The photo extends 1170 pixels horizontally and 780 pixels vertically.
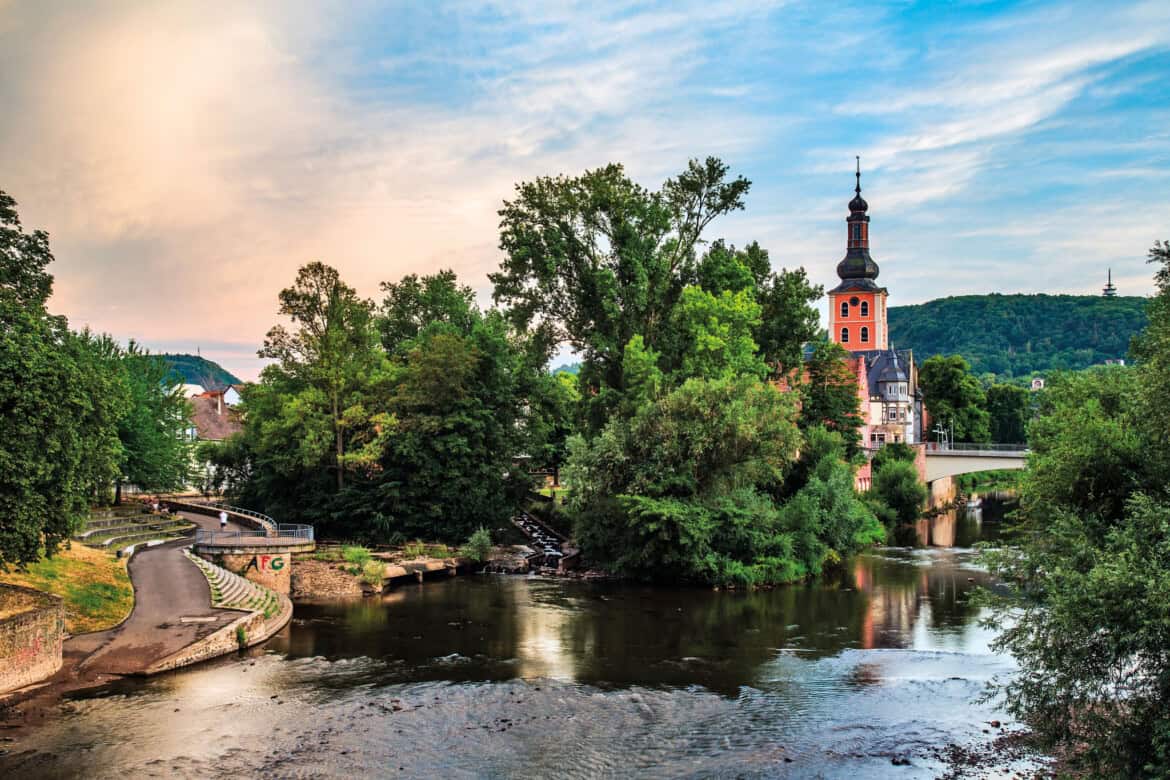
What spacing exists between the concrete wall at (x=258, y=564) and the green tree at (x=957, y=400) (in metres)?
74.7

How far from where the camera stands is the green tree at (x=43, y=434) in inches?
824

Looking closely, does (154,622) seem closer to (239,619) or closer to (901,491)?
(239,619)

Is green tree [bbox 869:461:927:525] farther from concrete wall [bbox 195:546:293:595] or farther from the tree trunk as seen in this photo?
concrete wall [bbox 195:546:293:595]

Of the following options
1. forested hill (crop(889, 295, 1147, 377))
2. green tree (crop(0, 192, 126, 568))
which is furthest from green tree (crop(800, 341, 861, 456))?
forested hill (crop(889, 295, 1147, 377))

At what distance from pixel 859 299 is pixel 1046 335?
369 ft

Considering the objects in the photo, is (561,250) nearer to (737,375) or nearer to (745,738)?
(737,375)

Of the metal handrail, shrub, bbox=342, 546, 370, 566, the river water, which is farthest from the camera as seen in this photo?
the metal handrail

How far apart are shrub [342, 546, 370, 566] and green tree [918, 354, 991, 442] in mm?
70182

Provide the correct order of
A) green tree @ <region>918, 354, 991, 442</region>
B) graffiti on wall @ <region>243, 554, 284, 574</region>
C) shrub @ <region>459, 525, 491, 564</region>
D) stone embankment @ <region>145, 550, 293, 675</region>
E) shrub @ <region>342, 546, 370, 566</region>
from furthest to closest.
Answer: green tree @ <region>918, 354, 991, 442</region>
shrub @ <region>459, 525, 491, 564</region>
shrub @ <region>342, 546, 370, 566</region>
graffiti on wall @ <region>243, 554, 284, 574</region>
stone embankment @ <region>145, 550, 293, 675</region>

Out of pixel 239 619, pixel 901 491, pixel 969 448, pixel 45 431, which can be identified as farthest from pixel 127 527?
pixel 969 448

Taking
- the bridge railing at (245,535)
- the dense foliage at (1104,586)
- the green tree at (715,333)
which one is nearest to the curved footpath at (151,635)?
the bridge railing at (245,535)

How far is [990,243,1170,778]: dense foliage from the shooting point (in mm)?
12625

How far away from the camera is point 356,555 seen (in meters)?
38.3

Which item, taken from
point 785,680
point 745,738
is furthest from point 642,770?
point 785,680
